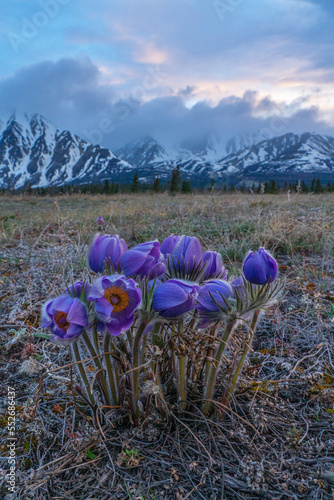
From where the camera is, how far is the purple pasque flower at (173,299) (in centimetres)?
97

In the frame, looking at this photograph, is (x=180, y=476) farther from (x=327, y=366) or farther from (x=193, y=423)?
(x=327, y=366)

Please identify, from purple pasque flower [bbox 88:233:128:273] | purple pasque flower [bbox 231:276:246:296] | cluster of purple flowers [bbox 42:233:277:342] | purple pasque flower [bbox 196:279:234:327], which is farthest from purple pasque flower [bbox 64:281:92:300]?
purple pasque flower [bbox 231:276:246:296]

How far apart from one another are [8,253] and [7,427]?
314cm

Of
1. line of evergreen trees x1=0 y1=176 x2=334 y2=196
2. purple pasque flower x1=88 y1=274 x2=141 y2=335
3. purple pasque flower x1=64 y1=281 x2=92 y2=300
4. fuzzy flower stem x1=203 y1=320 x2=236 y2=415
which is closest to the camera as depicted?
purple pasque flower x1=88 y1=274 x2=141 y2=335

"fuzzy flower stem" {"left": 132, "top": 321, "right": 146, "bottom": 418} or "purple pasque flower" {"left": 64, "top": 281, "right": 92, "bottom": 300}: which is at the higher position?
"purple pasque flower" {"left": 64, "top": 281, "right": 92, "bottom": 300}

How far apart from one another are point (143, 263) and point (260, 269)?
0.40 metres

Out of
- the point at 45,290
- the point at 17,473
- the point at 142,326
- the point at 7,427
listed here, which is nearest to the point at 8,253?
the point at 45,290

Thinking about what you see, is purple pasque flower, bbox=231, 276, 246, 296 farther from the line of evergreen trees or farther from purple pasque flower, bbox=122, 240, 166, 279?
the line of evergreen trees

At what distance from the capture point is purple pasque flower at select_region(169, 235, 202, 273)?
1.13 metres

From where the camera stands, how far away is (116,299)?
0.96 meters

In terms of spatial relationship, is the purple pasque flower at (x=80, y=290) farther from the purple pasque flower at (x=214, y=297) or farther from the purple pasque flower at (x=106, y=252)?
the purple pasque flower at (x=214, y=297)

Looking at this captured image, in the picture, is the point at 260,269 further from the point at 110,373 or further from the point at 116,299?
the point at 110,373

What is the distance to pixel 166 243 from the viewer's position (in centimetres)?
127

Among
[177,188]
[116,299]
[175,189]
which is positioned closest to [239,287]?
[116,299]
